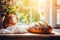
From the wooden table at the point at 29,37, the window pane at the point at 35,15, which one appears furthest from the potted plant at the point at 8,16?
the wooden table at the point at 29,37

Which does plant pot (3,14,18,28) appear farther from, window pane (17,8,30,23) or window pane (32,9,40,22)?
window pane (32,9,40,22)

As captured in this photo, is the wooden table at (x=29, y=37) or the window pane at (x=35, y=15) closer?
the wooden table at (x=29, y=37)

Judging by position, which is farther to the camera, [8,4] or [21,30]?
[8,4]

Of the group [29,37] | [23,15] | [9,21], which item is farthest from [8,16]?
[29,37]

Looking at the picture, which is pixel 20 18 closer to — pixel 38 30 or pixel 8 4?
pixel 8 4

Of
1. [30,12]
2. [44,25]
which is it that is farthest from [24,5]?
[44,25]

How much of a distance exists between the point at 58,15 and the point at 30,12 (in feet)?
0.91

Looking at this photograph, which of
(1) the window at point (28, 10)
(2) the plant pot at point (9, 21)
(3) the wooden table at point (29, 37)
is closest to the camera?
(3) the wooden table at point (29, 37)

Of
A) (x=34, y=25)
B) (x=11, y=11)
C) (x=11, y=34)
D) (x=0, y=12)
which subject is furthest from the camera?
(x=11, y=11)

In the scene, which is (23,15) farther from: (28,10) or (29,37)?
(29,37)

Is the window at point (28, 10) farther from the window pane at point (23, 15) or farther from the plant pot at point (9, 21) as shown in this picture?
the plant pot at point (9, 21)

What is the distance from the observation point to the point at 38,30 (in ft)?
4.91

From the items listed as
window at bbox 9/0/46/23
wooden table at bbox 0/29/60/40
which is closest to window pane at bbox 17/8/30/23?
window at bbox 9/0/46/23

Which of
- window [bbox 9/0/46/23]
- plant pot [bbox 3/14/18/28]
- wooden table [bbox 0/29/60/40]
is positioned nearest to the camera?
wooden table [bbox 0/29/60/40]
